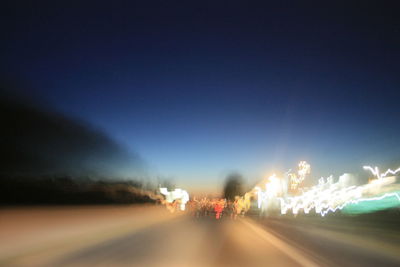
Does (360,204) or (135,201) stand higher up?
(135,201)

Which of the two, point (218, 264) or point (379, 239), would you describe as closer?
point (218, 264)

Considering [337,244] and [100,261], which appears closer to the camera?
[100,261]

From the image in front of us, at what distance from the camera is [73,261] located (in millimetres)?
14680

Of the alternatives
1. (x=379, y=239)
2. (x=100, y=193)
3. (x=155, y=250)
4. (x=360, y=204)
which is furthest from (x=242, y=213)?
(x=155, y=250)

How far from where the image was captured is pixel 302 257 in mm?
16578

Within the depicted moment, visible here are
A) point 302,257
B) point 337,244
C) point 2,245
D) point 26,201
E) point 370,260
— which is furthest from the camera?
point 26,201

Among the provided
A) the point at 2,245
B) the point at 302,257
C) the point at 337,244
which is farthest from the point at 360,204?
the point at 2,245

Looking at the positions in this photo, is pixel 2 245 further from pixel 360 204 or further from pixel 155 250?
pixel 360 204

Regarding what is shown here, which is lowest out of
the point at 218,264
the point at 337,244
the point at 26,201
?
the point at 218,264

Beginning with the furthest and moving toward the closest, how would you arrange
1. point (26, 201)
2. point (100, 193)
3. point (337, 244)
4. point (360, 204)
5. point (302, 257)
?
1. point (100, 193)
2. point (360, 204)
3. point (26, 201)
4. point (337, 244)
5. point (302, 257)

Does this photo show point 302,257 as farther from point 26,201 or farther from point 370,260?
point 26,201

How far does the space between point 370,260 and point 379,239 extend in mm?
8731

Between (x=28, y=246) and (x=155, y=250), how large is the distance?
14.0 feet

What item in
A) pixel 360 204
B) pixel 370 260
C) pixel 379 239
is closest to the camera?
pixel 370 260
